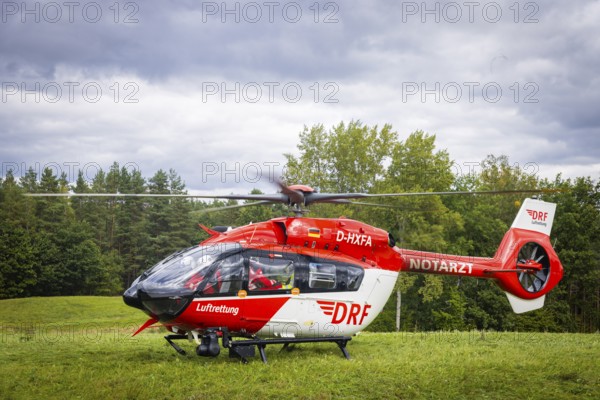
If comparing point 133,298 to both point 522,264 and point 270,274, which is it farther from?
point 522,264

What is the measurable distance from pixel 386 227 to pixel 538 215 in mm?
21155

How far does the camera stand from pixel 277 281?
1340 centimetres

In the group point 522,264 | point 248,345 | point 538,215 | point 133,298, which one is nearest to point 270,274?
point 248,345

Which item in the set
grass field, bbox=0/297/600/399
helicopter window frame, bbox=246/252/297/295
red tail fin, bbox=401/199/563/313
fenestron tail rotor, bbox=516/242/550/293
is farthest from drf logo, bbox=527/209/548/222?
helicopter window frame, bbox=246/252/297/295

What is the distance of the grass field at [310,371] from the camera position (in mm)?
10711

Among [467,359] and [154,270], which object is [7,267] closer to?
[154,270]

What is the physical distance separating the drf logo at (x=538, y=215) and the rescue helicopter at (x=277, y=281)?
4.51m

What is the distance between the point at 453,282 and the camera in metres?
43.5

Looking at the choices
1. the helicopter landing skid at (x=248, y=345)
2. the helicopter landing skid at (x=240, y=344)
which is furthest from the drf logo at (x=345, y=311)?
the helicopter landing skid at (x=248, y=345)

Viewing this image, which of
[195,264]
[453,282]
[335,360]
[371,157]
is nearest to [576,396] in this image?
[335,360]

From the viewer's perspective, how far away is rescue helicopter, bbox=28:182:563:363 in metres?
12.5

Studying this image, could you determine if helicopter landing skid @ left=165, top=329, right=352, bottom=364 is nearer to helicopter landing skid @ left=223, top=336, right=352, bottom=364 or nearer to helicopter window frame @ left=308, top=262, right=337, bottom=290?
helicopter landing skid @ left=223, top=336, right=352, bottom=364

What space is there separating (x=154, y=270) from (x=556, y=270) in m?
12.7

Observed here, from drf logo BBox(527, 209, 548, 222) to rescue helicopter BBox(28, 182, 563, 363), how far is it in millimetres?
4511
